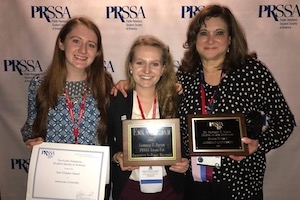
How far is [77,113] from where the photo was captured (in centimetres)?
200

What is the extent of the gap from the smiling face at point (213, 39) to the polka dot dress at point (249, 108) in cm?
16

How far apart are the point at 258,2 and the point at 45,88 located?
6.43 ft

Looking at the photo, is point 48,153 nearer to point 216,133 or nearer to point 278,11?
point 216,133

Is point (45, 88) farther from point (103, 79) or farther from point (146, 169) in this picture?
point (146, 169)

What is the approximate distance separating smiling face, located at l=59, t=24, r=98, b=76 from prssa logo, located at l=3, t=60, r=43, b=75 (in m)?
0.94

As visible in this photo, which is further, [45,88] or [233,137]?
[45,88]

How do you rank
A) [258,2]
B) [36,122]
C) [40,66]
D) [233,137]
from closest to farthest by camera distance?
1. [233,137]
2. [36,122]
3. [258,2]
4. [40,66]

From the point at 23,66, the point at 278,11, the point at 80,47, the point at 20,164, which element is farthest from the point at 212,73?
the point at 20,164

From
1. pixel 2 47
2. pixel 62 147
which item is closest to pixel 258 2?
pixel 62 147

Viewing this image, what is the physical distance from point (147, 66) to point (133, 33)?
912 mm

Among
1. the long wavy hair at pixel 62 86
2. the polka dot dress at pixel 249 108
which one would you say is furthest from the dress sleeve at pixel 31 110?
the polka dot dress at pixel 249 108

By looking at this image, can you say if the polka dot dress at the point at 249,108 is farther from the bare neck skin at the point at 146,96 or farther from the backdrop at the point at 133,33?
the backdrop at the point at 133,33

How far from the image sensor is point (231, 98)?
6.40 ft

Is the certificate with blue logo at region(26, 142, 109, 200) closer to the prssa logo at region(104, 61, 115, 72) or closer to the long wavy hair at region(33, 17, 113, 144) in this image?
the long wavy hair at region(33, 17, 113, 144)
